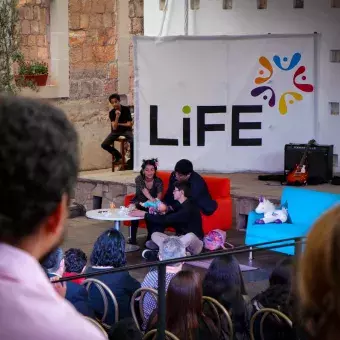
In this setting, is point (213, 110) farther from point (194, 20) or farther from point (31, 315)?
point (31, 315)

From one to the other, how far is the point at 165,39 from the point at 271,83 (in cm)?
145

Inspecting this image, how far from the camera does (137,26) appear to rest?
1330 cm

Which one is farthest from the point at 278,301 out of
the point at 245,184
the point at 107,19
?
the point at 107,19

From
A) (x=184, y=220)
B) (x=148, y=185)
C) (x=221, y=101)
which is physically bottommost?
(x=184, y=220)

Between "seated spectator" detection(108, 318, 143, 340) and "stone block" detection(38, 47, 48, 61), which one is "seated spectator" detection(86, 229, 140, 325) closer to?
"seated spectator" detection(108, 318, 143, 340)

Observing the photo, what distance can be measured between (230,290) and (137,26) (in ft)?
30.2

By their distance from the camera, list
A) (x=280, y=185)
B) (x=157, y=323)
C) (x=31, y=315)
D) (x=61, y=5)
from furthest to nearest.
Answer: (x=61, y=5) → (x=280, y=185) → (x=157, y=323) → (x=31, y=315)

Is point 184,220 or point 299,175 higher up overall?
point 299,175

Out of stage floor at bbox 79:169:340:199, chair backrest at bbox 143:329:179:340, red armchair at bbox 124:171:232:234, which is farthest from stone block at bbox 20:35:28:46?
chair backrest at bbox 143:329:179:340

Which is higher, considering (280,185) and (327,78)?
(327,78)

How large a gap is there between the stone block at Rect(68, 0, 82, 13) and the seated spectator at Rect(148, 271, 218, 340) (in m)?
9.33

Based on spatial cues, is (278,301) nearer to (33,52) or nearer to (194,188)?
(194,188)

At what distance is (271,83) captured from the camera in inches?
445

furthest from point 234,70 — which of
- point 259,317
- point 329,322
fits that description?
point 329,322
